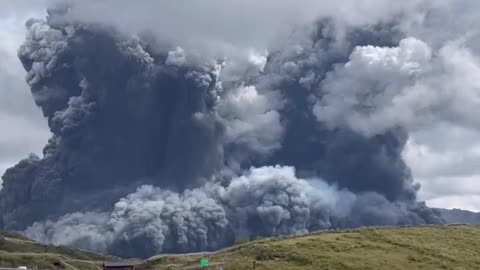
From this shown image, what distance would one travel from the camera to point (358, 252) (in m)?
103

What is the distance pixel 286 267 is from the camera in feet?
311

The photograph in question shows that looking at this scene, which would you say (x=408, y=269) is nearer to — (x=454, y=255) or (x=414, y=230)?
(x=454, y=255)

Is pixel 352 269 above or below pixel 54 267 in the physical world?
below

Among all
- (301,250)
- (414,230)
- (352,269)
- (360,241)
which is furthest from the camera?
(414,230)

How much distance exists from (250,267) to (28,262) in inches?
1437

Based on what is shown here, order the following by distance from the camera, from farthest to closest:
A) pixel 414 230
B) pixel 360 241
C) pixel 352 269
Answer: pixel 414 230 < pixel 360 241 < pixel 352 269

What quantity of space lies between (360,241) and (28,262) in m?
43.8

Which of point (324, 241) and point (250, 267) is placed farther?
point (324, 241)

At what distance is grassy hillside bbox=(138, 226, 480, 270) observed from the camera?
317ft

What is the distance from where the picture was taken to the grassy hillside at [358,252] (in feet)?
317

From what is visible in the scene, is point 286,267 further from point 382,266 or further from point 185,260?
point 185,260

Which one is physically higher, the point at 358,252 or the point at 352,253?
the point at 358,252

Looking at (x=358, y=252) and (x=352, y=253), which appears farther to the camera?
(x=358, y=252)

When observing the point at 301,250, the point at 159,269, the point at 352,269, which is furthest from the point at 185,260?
the point at 352,269
